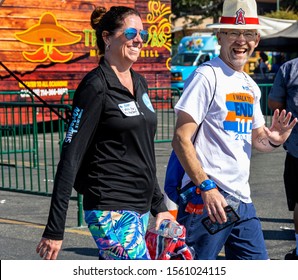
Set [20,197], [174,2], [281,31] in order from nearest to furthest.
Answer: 1. [20,197]
2. [281,31]
3. [174,2]

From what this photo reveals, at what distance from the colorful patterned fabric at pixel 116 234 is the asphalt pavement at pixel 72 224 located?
10.5 ft

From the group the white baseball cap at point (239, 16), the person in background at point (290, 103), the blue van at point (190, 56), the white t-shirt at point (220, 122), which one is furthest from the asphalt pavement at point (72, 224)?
the blue van at point (190, 56)

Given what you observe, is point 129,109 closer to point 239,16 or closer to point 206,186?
point 206,186

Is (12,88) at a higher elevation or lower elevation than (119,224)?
lower

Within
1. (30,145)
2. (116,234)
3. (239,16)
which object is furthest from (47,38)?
(116,234)

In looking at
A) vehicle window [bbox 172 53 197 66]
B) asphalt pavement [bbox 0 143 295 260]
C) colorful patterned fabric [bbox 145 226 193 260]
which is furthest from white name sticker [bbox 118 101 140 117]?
vehicle window [bbox 172 53 197 66]

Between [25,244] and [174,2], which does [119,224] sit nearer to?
[25,244]

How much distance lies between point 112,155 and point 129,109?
0.78 feet

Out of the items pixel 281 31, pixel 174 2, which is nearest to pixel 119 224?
pixel 281 31

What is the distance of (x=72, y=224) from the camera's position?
8.80 metres

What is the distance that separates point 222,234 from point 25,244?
11.7ft

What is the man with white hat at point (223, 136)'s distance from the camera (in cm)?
460
